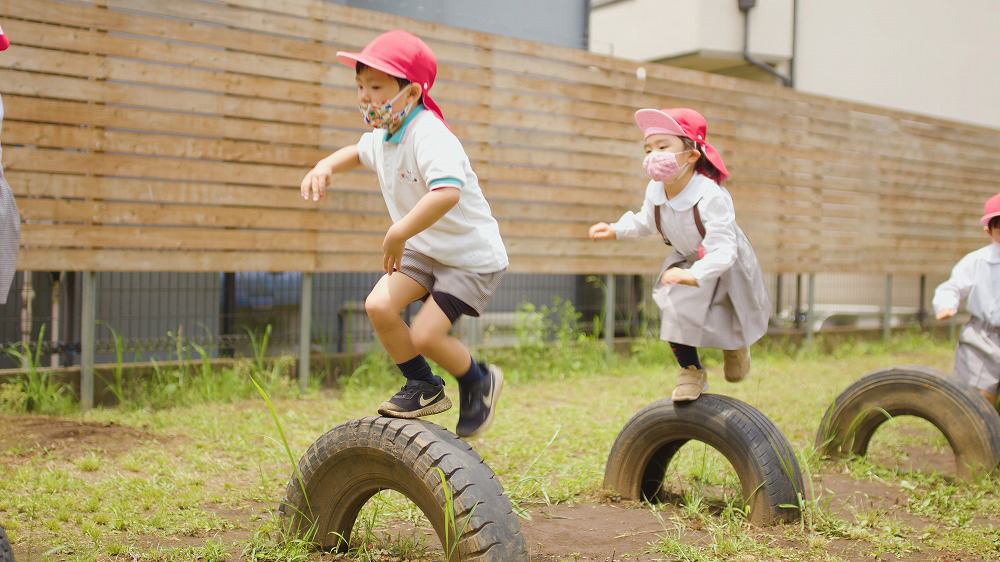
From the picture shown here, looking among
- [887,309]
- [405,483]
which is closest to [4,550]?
[405,483]

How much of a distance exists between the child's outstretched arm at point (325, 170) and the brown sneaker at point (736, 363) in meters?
1.95

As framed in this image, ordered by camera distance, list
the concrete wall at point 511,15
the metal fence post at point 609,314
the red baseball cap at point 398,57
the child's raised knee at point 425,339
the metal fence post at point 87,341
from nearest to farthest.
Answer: the red baseball cap at point 398,57 → the child's raised knee at point 425,339 → the metal fence post at point 87,341 → the metal fence post at point 609,314 → the concrete wall at point 511,15

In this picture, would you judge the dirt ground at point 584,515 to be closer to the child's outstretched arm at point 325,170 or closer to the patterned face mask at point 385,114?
the child's outstretched arm at point 325,170

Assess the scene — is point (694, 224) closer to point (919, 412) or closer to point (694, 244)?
point (694, 244)

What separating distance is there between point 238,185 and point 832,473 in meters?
4.72

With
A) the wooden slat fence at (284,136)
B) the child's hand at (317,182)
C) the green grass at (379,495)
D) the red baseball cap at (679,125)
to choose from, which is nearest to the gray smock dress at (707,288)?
the red baseball cap at (679,125)

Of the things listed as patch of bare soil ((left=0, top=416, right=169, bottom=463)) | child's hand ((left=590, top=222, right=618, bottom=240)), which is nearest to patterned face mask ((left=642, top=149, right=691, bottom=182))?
→ child's hand ((left=590, top=222, right=618, bottom=240))

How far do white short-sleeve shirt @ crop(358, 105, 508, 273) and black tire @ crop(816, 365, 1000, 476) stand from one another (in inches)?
108

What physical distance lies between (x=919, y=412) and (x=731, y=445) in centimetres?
160

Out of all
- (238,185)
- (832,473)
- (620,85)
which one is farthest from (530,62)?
(832,473)

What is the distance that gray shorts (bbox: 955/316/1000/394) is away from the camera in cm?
536

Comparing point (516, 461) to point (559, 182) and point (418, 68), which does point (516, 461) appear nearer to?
point (418, 68)

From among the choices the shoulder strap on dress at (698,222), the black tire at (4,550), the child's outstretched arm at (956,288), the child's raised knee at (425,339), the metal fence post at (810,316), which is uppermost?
the shoulder strap on dress at (698,222)

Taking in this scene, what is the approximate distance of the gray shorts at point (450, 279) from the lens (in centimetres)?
325
